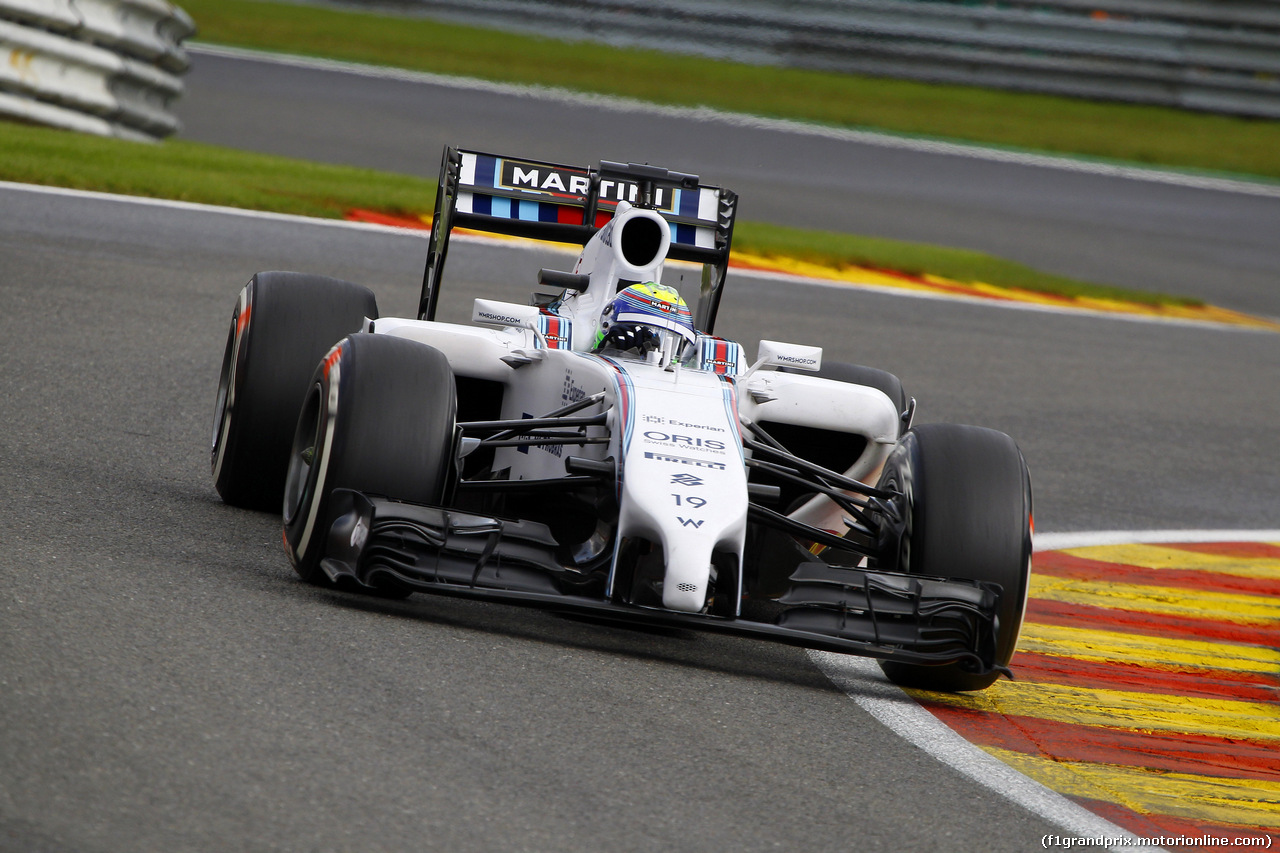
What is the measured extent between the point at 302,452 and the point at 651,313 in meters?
1.25

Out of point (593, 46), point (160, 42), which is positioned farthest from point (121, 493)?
point (593, 46)

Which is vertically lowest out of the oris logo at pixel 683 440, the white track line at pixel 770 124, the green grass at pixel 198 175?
the oris logo at pixel 683 440

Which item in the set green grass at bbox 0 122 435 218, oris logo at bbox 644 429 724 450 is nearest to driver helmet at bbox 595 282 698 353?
oris logo at bbox 644 429 724 450

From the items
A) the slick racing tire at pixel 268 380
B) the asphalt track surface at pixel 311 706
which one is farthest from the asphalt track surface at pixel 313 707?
the slick racing tire at pixel 268 380

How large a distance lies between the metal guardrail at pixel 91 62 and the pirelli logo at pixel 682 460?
8766 millimetres

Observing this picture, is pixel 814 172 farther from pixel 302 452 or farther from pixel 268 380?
pixel 302 452

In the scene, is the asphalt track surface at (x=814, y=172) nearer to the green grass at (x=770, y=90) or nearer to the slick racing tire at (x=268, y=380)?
the green grass at (x=770, y=90)

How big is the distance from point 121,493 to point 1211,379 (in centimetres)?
928

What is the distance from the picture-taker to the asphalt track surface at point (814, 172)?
55.5 ft

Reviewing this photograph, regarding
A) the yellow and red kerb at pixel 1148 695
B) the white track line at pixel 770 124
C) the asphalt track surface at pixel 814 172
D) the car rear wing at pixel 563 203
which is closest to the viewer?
the yellow and red kerb at pixel 1148 695

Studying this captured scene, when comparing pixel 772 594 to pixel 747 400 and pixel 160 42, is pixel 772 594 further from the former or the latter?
pixel 160 42

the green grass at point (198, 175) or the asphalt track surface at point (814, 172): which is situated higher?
the asphalt track surface at point (814, 172)

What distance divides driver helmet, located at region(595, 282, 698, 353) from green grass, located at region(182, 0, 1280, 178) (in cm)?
1626

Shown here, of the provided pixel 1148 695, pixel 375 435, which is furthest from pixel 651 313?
pixel 1148 695
